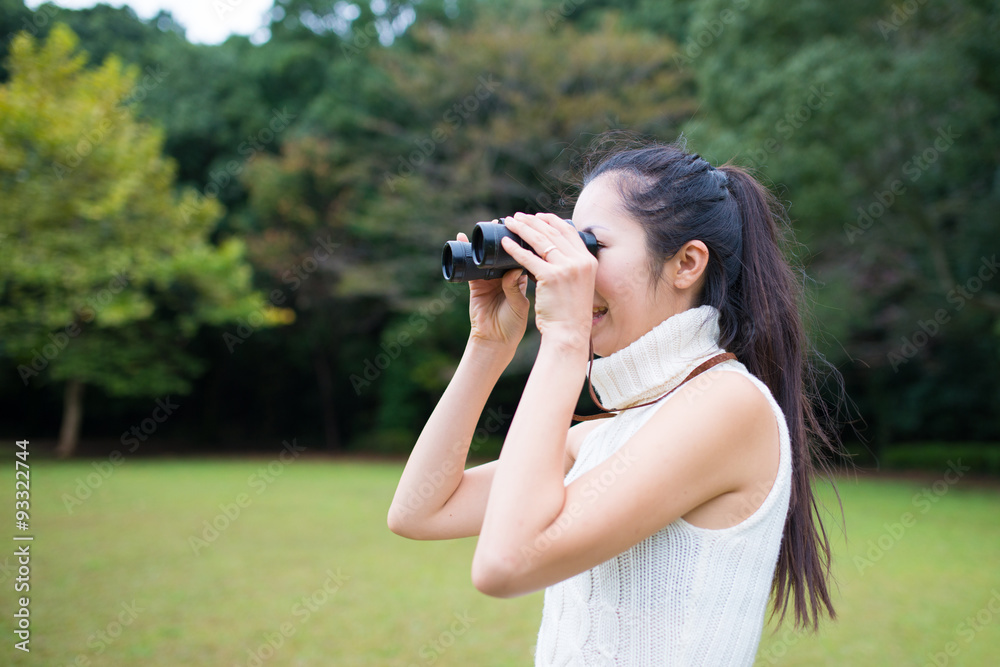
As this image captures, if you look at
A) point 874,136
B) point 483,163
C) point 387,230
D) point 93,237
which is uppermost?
point 483,163

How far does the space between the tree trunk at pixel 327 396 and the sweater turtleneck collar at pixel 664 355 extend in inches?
787

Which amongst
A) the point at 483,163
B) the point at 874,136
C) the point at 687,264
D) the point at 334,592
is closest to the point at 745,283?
the point at 687,264

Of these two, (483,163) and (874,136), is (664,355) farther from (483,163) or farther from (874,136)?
(483,163)

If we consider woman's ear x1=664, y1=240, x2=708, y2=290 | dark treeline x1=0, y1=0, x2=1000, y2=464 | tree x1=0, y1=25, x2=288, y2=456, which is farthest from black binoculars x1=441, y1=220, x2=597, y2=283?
tree x1=0, y1=25, x2=288, y2=456

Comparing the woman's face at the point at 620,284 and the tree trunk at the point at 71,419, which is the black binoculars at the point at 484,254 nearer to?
the woman's face at the point at 620,284

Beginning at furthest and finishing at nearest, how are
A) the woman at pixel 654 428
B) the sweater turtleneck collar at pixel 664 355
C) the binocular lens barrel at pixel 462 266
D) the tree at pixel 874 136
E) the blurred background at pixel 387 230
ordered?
the tree at pixel 874 136 < the blurred background at pixel 387 230 < the binocular lens barrel at pixel 462 266 < the sweater turtleneck collar at pixel 664 355 < the woman at pixel 654 428

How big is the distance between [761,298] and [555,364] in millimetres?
432

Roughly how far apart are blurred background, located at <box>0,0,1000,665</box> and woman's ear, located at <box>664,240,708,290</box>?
3.91 meters

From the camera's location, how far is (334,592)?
19.8ft

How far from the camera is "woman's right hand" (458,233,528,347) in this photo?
1435 millimetres

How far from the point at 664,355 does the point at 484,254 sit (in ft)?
1.16

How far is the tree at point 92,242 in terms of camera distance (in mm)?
14070

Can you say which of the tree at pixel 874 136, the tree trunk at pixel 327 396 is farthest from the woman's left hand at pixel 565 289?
the tree trunk at pixel 327 396

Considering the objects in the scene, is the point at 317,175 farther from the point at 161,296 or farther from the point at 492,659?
the point at 492,659
